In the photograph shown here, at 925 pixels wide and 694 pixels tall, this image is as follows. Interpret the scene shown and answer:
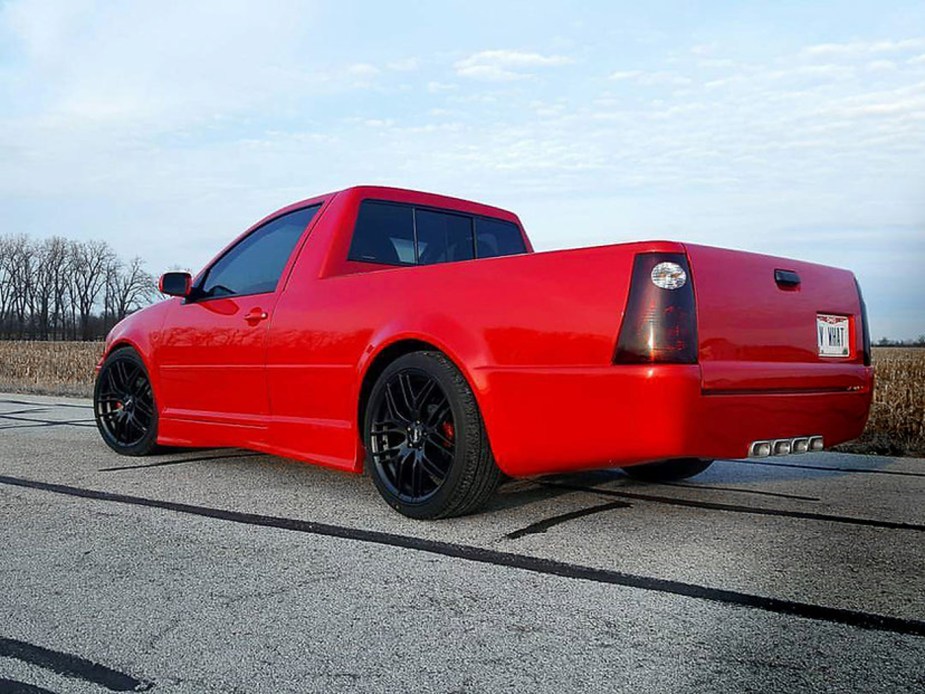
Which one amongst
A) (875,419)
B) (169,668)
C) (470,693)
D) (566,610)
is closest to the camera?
(470,693)

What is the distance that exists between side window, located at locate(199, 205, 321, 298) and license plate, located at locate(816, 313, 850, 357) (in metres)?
2.80

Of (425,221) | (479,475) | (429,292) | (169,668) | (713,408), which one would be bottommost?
(169,668)

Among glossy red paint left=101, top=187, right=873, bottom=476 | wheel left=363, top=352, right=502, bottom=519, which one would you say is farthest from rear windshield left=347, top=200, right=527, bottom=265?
wheel left=363, top=352, right=502, bottom=519

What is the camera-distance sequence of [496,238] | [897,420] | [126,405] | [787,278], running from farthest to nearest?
1. [897,420]
2. [126,405]
3. [496,238]
4. [787,278]

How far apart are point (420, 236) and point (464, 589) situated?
276cm

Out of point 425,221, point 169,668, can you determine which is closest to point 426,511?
point 169,668

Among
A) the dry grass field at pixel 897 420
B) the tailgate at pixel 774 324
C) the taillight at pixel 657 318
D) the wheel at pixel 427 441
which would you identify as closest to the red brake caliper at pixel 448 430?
the wheel at pixel 427 441

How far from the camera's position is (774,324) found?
3.61m

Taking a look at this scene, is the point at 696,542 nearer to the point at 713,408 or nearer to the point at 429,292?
the point at 713,408

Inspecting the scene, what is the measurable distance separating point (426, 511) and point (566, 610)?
1287 mm

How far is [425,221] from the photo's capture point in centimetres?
527

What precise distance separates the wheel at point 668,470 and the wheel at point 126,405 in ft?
10.5

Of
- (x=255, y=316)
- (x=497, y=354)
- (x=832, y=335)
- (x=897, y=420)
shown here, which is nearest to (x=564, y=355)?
(x=497, y=354)

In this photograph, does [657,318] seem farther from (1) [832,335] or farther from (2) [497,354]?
(1) [832,335]
